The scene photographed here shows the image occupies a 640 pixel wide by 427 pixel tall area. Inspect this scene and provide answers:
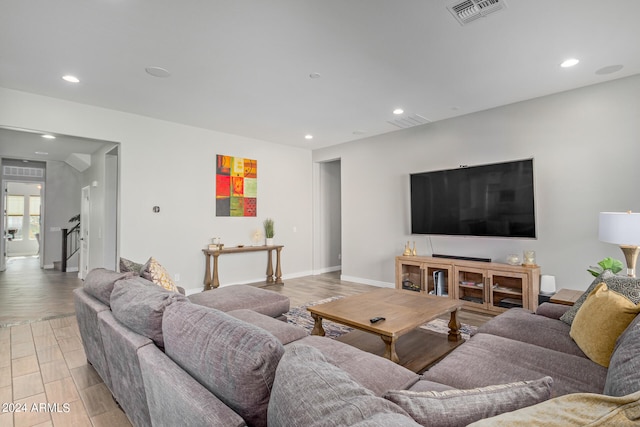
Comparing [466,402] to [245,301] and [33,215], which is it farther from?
[33,215]

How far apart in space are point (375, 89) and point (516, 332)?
2.89 m

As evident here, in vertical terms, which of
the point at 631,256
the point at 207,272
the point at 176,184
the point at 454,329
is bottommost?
the point at 454,329

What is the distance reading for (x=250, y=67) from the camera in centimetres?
320

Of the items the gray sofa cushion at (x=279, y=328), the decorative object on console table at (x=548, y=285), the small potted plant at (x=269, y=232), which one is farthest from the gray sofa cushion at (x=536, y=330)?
the small potted plant at (x=269, y=232)

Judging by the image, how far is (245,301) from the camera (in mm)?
2957

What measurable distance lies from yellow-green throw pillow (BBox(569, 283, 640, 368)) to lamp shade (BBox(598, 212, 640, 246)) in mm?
882

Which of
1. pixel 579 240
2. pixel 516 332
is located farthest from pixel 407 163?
pixel 516 332

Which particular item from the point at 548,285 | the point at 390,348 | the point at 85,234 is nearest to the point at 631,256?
the point at 548,285

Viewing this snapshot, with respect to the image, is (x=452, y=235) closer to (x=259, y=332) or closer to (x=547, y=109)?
(x=547, y=109)

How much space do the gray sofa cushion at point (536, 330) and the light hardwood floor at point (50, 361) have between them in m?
1.45

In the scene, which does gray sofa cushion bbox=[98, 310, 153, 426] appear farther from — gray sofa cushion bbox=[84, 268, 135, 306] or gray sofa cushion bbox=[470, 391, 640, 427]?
gray sofa cushion bbox=[470, 391, 640, 427]

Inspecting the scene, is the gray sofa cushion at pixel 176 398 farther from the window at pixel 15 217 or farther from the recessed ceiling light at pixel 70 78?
the window at pixel 15 217

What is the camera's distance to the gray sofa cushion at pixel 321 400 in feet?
2.33

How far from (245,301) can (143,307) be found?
145 cm
